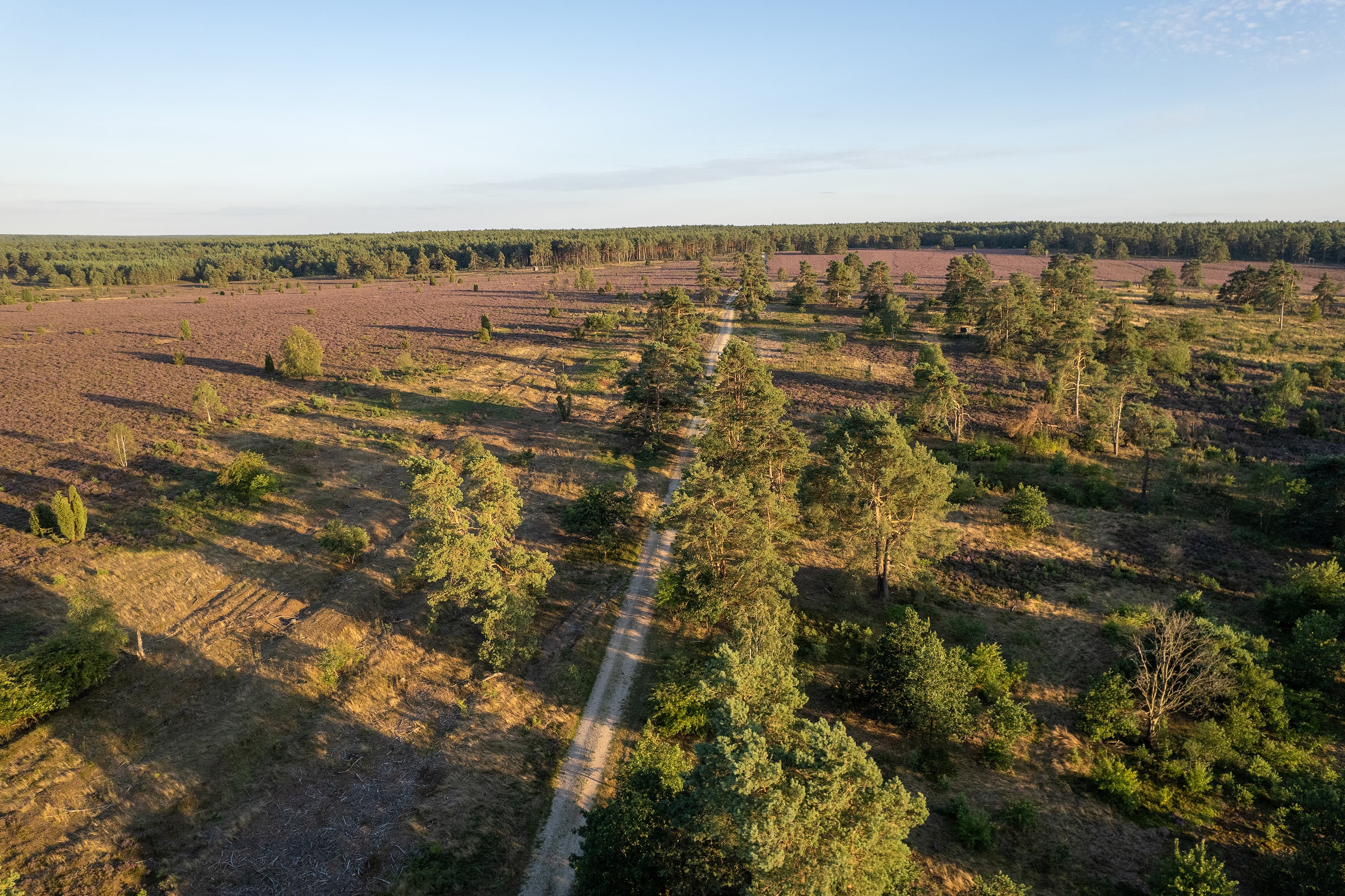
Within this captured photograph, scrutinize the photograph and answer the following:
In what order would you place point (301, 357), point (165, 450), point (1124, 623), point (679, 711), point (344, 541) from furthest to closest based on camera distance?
point (301, 357)
point (165, 450)
point (344, 541)
point (1124, 623)
point (679, 711)

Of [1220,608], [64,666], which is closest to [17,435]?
[64,666]

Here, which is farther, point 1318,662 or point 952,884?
point 1318,662

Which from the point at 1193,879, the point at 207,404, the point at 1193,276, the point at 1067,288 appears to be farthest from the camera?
the point at 1193,276

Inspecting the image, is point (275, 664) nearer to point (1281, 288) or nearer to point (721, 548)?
point (721, 548)

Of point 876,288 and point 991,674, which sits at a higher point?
point 876,288

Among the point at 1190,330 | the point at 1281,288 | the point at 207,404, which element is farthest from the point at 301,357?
the point at 1281,288

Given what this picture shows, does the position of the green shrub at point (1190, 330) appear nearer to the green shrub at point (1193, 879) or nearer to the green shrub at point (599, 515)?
the green shrub at point (599, 515)

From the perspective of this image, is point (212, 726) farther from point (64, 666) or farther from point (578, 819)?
point (578, 819)

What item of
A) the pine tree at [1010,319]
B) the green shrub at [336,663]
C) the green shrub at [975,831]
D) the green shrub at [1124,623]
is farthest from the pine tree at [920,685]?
the pine tree at [1010,319]
